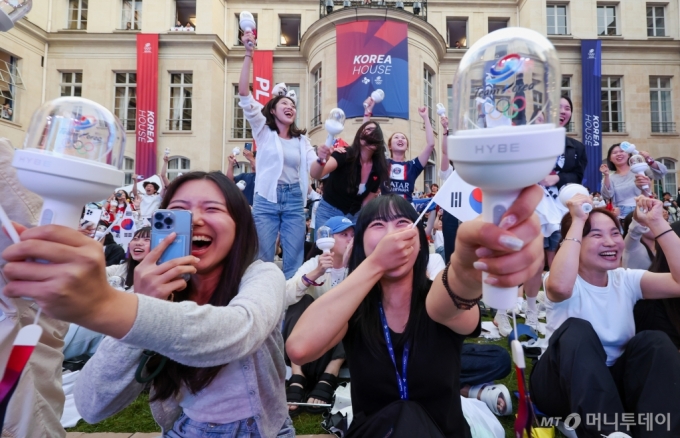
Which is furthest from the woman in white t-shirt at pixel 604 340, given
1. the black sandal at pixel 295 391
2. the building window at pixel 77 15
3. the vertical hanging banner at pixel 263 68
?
the building window at pixel 77 15

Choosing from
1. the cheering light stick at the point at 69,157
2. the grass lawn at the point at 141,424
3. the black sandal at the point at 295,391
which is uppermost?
the cheering light stick at the point at 69,157

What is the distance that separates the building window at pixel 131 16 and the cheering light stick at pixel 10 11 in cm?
2016

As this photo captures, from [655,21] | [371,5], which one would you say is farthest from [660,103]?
[371,5]

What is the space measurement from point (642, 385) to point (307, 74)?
17.4 m

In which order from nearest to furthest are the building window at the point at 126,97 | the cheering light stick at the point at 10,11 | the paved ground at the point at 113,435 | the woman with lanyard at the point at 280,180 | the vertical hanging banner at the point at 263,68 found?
1. the cheering light stick at the point at 10,11
2. the paved ground at the point at 113,435
3. the woman with lanyard at the point at 280,180
4. the vertical hanging banner at the point at 263,68
5. the building window at the point at 126,97

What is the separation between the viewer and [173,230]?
3.50ft

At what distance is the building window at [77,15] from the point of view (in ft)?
57.8

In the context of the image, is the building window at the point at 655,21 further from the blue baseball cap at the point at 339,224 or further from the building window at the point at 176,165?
the blue baseball cap at the point at 339,224

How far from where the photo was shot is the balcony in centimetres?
1525

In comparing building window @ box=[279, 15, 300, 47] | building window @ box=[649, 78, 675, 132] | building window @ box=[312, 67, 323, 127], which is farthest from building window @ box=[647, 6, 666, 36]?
building window @ box=[279, 15, 300, 47]

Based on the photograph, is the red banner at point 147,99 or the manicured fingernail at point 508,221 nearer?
the manicured fingernail at point 508,221

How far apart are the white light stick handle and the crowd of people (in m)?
0.01

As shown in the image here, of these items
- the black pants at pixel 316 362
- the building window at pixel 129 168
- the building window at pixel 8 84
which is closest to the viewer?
the black pants at pixel 316 362

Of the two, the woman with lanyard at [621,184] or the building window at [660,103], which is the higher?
the building window at [660,103]
